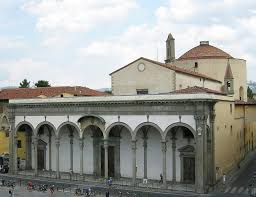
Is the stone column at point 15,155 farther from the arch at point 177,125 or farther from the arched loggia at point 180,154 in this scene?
the arch at point 177,125

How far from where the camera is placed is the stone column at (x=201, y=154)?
112ft

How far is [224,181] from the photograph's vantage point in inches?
1485

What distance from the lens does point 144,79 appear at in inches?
1684

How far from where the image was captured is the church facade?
117 feet

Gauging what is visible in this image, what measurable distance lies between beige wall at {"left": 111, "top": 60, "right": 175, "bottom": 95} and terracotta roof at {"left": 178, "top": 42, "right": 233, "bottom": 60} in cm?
1137

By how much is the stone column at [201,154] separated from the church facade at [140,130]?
76 mm

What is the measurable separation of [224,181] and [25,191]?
16535mm

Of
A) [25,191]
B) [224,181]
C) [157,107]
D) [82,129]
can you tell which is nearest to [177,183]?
[224,181]

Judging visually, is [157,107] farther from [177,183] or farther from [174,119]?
[177,183]

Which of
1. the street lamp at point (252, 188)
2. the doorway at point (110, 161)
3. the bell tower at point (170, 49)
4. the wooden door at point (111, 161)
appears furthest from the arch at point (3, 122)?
the street lamp at point (252, 188)

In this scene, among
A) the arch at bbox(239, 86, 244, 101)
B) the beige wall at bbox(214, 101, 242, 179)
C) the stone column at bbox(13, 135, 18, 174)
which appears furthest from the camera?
the arch at bbox(239, 86, 244, 101)

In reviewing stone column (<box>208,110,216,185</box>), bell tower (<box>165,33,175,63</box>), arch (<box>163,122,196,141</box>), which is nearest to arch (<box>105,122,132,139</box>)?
arch (<box>163,122,196,141</box>)

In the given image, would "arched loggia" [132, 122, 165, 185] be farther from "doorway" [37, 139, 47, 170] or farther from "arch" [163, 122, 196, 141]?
"doorway" [37, 139, 47, 170]

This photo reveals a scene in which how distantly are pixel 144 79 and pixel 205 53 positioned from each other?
42.7 feet
